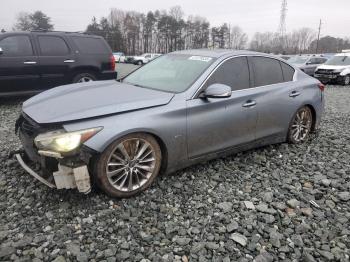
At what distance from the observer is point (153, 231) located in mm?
2953

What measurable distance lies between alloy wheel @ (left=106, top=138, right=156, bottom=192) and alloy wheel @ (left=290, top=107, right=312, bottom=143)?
267cm

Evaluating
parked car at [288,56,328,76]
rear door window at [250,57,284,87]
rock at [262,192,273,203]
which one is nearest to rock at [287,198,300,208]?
rock at [262,192,273,203]

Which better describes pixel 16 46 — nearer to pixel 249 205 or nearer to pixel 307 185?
pixel 249 205

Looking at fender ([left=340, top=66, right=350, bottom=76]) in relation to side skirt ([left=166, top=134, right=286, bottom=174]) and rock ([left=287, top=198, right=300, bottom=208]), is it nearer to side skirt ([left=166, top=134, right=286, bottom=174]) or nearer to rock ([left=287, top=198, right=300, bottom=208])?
side skirt ([left=166, top=134, right=286, bottom=174])

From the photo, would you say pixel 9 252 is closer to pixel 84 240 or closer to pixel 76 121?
pixel 84 240

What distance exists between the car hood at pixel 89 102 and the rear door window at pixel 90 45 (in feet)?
16.2

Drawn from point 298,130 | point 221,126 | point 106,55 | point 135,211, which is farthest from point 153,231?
point 106,55

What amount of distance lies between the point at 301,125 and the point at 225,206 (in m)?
2.60

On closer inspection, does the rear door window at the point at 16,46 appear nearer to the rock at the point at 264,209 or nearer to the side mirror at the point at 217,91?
the side mirror at the point at 217,91

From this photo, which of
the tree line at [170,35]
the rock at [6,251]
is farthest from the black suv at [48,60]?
the tree line at [170,35]

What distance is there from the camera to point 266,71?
4691 millimetres

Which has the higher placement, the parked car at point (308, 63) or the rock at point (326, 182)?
the parked car at point (308, 63)

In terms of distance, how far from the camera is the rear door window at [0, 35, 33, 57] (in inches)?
299

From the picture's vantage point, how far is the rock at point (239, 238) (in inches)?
112
